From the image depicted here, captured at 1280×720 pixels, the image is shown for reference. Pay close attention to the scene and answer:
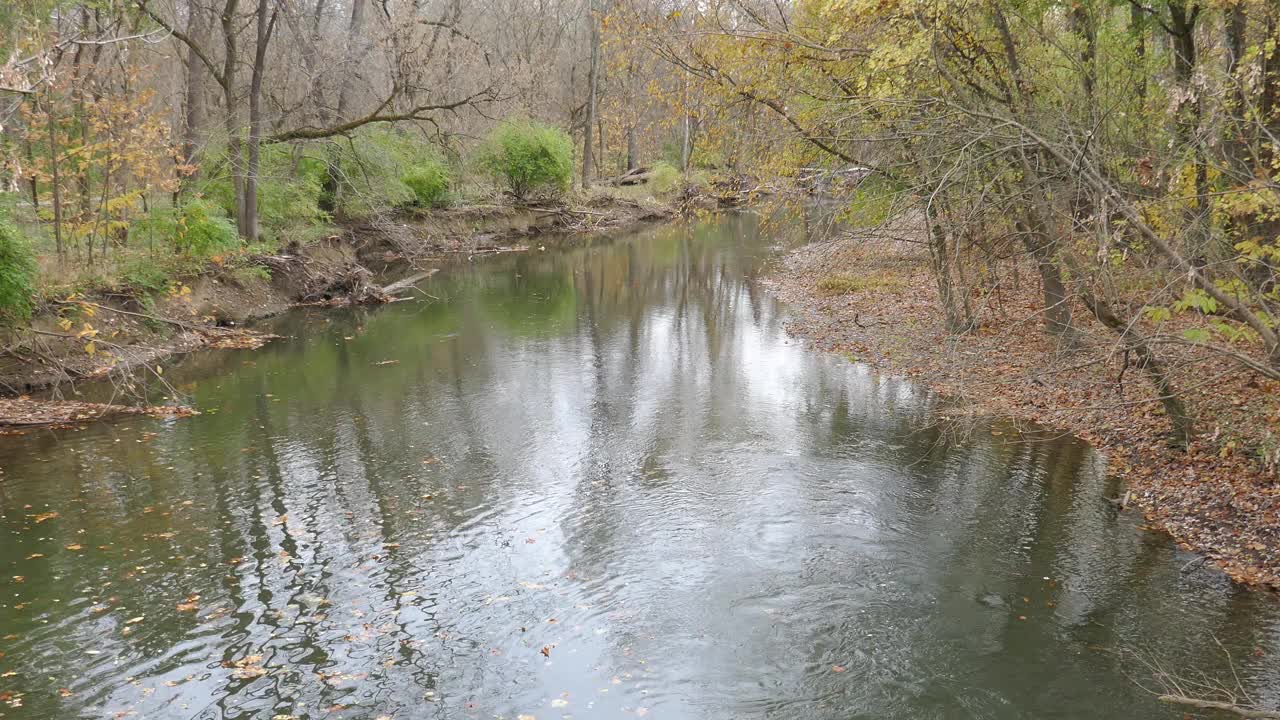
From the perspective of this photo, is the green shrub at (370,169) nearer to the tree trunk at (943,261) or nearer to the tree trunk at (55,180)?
the tree trunk at (55,180)

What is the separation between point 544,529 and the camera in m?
11.5

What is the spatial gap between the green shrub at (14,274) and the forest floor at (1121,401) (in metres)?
13.8

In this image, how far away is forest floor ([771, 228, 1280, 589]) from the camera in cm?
1038

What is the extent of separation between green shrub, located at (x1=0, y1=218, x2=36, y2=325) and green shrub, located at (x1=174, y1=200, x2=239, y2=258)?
6042 millimetres

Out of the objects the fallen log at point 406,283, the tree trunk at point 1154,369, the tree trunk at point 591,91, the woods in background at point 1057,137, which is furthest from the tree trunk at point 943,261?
the tree trunk at point 591,91

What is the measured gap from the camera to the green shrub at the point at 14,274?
15781mm

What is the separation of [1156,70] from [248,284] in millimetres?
21978

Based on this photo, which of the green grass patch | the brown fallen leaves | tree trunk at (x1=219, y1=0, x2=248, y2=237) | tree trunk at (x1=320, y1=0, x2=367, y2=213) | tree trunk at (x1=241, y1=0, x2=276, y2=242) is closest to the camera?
the brown fallen leaves

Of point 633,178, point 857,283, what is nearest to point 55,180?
point 857,283

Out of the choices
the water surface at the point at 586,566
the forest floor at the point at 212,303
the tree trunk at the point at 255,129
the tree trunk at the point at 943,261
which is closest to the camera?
the water surface at the point at 586,566

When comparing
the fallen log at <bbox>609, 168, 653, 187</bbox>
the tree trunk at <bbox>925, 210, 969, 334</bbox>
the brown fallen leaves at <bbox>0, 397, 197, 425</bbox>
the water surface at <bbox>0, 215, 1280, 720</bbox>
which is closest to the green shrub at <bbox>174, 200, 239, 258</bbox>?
the water surface at <bbox>0, 215, 1280, 720</bbox>

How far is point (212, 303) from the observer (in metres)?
23.6

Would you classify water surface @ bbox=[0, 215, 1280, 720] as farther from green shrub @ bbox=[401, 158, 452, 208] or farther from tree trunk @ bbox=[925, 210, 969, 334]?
green shrub @ bbox=[401, 158, 452, 208]

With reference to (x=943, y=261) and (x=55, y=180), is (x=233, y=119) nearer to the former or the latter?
(x=55, y=180)
